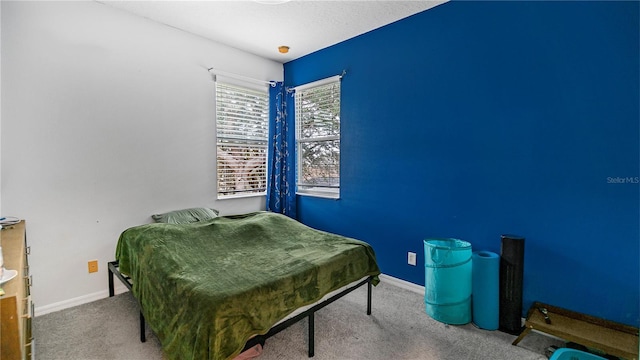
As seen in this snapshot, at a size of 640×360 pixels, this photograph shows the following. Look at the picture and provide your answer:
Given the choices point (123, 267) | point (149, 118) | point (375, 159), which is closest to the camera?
point (123, 267)

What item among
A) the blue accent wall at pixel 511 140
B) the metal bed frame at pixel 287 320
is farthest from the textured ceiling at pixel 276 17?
the metal bed frame at pixel 287 320

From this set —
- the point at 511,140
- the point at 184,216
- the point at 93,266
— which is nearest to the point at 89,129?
the point at 184,216

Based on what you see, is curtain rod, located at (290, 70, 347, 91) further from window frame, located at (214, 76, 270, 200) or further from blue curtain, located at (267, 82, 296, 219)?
window frame, located at (214, 76, 270, 200)

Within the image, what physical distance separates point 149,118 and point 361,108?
2.12 metres

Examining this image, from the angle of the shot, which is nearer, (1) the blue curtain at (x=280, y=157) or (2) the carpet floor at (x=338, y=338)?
(2) the carpet floor at (x=338, y=338)

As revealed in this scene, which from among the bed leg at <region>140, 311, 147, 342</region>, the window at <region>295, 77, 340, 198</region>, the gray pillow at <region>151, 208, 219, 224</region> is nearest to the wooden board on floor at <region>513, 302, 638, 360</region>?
the window at <region>295, 77, 340, 198</region>

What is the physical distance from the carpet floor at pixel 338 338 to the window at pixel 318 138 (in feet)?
4.97

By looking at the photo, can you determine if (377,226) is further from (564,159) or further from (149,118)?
(149,118)

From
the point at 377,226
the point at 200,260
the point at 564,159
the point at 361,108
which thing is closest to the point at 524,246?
the point at 564,159

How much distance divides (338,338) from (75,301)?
7.34 ft

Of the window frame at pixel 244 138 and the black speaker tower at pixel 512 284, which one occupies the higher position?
the window frame at pixel 244 138

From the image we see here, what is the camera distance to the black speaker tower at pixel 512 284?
2.05 m

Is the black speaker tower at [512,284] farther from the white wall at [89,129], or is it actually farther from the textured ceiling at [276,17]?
the white wall at [89,129]

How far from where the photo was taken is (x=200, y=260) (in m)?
1.89
